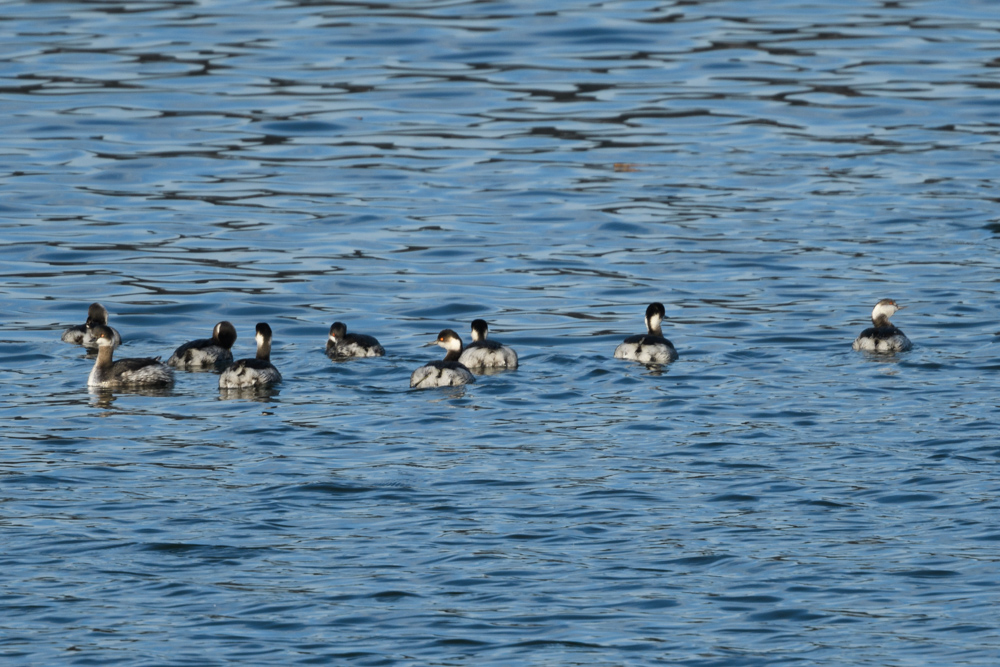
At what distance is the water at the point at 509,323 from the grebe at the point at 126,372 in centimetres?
30

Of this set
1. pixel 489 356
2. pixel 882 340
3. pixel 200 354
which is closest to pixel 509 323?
pixel 489 356

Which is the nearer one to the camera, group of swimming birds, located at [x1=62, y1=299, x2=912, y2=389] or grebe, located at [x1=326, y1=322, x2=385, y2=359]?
group of swimming birds, located at [x1=62, y1=299, x2=912, y2=389]

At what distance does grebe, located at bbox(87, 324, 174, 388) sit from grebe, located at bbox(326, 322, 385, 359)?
1561 millimetres

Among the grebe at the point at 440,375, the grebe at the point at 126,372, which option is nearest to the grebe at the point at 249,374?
the grebe at the point at 126,372

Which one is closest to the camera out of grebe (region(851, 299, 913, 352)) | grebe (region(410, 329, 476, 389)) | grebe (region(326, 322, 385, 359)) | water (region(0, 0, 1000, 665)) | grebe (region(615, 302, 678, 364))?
water (region(0, 0, 1000, 665))

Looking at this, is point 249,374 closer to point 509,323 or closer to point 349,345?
point 349,345

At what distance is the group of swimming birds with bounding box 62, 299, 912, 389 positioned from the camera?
50.0 feet

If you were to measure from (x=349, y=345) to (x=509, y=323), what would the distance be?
2.58 meters

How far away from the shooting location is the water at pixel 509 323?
33.1 feet

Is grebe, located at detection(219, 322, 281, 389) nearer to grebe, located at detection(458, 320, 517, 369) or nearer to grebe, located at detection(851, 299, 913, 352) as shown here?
grebe, located at detection(458, 320, 517, 369)

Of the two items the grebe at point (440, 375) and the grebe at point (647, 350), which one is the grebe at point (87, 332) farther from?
the grebe at point (647, 350)

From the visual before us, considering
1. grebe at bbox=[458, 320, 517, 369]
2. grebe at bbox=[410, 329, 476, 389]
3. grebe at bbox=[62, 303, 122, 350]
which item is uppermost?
grebe at bbox=[62, 303, 122, 350]

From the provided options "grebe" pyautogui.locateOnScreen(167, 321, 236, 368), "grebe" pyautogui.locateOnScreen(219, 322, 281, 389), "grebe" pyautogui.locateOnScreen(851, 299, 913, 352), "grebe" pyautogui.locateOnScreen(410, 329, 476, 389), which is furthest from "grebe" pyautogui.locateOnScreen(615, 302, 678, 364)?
"grebe" pyautogui.locateOnScreen(167, 321, 236, 368)

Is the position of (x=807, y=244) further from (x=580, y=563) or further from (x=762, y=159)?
(x=580, y=563)
